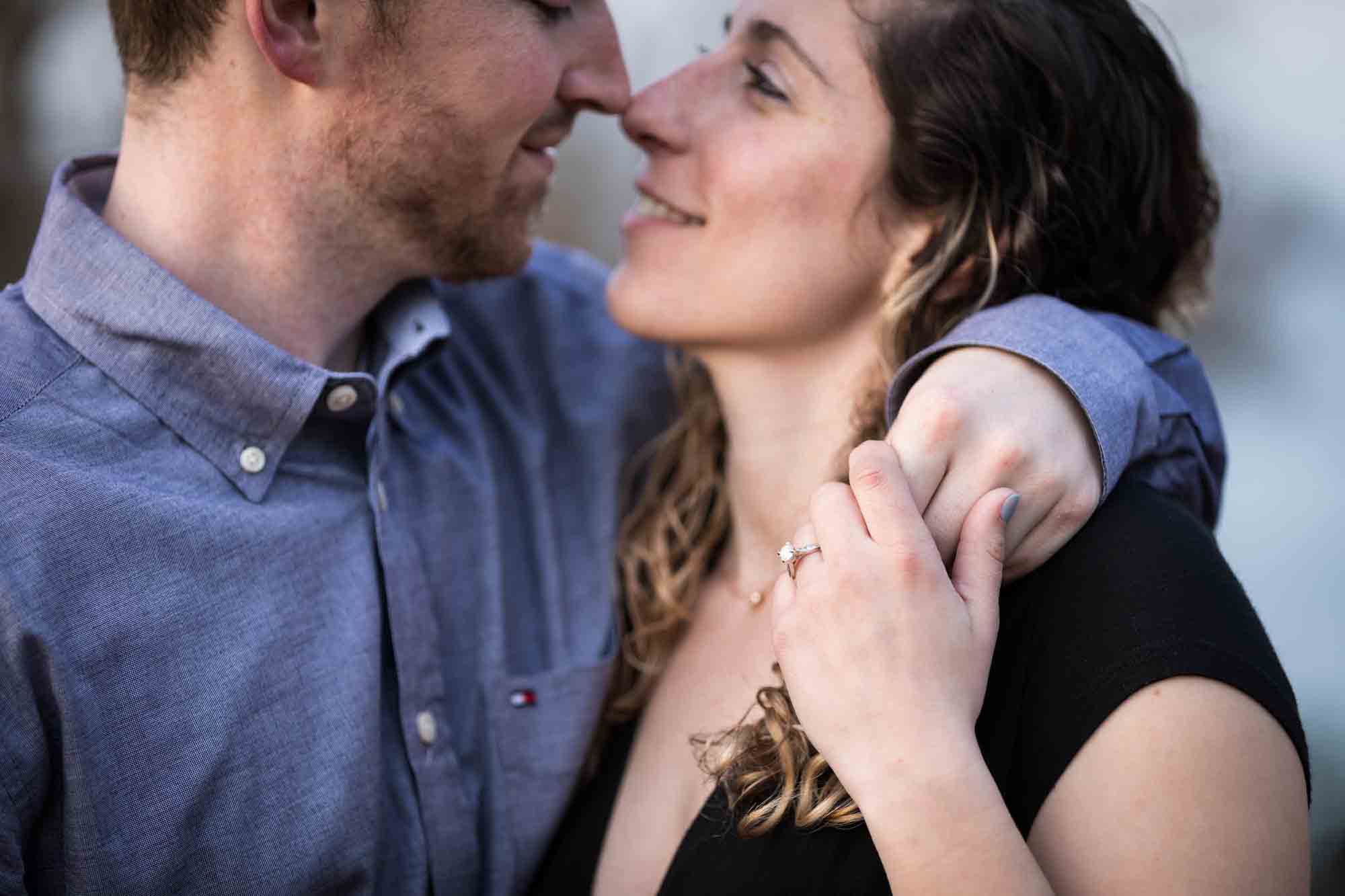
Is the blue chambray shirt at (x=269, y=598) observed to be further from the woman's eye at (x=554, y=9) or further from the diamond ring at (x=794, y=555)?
the woman's eye at (x=554, y=9)

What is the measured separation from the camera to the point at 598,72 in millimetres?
2076

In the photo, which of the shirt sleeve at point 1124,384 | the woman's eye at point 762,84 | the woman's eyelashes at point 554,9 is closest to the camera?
the shirt sleeve at point 1124,384

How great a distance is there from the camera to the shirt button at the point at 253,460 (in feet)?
5.53

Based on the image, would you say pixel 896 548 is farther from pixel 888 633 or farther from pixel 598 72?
pixel 598 72

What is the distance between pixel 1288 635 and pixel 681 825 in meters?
3.23

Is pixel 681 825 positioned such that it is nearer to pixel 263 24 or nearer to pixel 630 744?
pixel 630 744

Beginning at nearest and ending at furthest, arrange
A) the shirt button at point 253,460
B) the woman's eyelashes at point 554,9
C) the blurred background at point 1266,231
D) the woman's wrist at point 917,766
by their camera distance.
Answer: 1. the woman's wrist at point 917,766
2. the shirt button at point 253,460
3. the woman's eyelashes at point 554,9
4. the blurred background at point 1266,231

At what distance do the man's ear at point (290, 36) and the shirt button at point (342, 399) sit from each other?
475 mm

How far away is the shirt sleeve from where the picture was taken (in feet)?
5.03

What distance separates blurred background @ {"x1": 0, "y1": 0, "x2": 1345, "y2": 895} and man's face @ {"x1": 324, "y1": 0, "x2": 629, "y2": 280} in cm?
288

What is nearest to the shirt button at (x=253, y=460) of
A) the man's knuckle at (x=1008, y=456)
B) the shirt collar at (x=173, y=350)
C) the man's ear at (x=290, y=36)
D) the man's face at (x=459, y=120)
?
the shirt collar at (x=173, y=350)

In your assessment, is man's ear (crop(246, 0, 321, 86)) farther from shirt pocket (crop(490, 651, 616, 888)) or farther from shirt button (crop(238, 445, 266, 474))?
shirt pocket (crop(490, 651, 616, 888))

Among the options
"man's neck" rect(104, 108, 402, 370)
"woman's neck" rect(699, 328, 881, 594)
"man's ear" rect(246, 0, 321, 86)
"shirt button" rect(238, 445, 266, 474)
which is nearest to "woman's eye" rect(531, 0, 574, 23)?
"man's ear" rect(246, 0, 321, 86)

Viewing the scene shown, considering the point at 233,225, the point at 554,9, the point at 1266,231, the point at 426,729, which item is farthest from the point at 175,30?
the point at 1266,231
